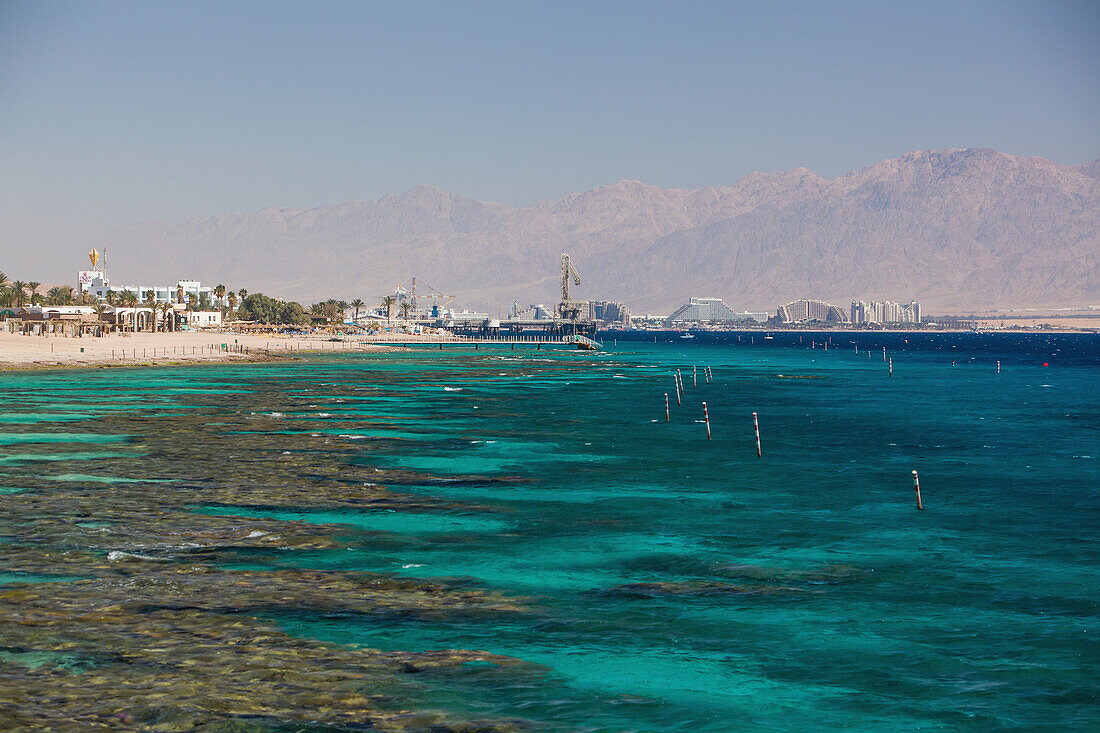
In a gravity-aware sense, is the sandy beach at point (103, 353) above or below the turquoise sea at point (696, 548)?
above

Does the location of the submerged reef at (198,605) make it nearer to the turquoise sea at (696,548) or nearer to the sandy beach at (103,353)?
the turquoise sea at (696,548)

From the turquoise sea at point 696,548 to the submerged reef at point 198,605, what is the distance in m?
0.53

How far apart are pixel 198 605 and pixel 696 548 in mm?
14134

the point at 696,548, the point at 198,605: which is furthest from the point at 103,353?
the point at 198,605

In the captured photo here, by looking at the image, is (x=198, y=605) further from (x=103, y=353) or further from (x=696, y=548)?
(x=103, y=353)

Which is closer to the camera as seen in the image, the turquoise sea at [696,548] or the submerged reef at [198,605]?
the submerged reef at [198,605]

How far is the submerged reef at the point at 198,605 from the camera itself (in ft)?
54.9

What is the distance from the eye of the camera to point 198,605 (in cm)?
2223

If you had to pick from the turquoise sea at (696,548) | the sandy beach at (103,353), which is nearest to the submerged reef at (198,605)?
the turquoise sea at (696,548)

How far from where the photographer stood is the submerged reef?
16.7 metres

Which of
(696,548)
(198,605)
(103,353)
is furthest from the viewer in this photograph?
(103,353)

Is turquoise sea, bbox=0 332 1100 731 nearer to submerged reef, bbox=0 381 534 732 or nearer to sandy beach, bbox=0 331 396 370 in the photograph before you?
submerged reef, bbox=0 381 534 732

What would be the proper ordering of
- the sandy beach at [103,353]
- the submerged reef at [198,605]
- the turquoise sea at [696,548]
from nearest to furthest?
the submerged reef at [198,605] → the turquoise sea at [696,548] → the sandy beach at [103,353]

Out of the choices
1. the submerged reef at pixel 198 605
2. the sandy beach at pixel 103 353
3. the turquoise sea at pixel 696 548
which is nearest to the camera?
the submerged reef at pixel 198 605
